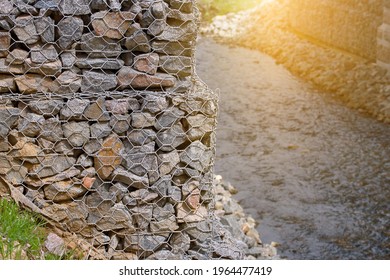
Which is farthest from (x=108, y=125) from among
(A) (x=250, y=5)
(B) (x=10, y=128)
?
(A) (x=250, y=5)

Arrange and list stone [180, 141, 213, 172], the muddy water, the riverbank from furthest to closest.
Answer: the riverbank
the muddy water
stone [180, 141, 213, 172]

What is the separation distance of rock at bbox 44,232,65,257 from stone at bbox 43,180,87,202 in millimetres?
235

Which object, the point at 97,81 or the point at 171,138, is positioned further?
the point at 171,138

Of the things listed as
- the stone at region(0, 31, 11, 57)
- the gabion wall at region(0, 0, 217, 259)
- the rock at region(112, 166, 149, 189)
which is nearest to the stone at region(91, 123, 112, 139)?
the gabion wall at region(0, 0, 217, 259)

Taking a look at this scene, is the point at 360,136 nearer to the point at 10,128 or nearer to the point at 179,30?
the point at 179,30

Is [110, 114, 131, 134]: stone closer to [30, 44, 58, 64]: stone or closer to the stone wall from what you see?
[30, 44, 58, 64]: stone

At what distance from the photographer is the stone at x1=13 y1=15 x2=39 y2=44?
360cm

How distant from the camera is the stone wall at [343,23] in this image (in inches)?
386

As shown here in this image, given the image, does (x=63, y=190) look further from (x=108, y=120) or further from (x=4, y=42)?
(x=4, y=42)

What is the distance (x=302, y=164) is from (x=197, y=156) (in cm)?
385

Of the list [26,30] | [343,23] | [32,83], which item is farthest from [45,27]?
[343,23]

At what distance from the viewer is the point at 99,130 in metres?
3.80

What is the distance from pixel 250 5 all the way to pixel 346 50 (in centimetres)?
513

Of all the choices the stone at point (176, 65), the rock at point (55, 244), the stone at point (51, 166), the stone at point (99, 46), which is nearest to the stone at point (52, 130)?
the stone at point (51, 166)
